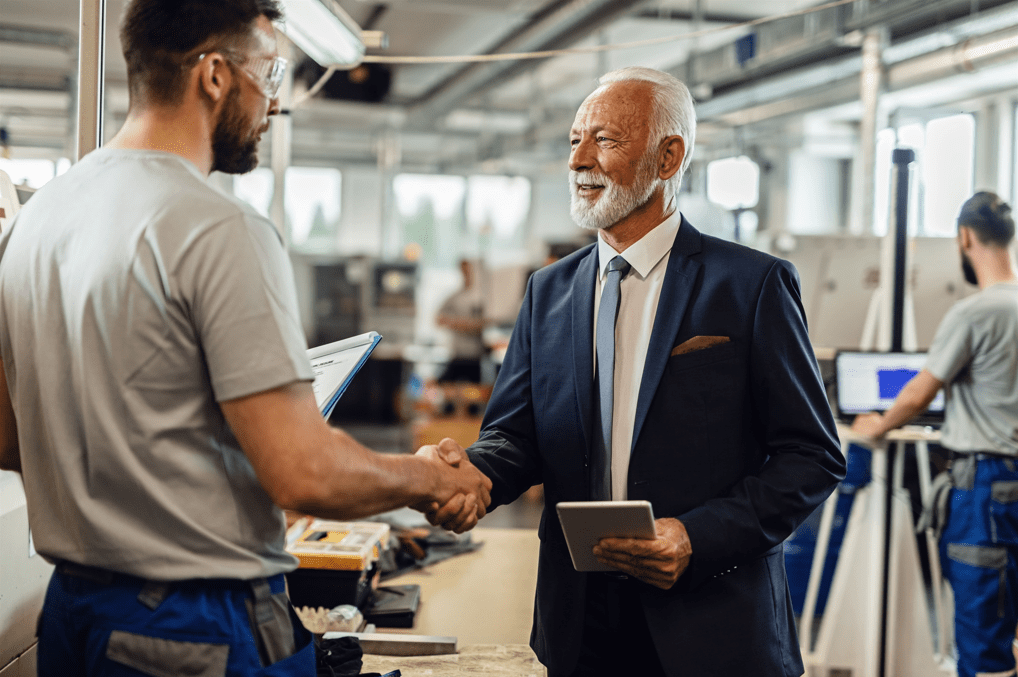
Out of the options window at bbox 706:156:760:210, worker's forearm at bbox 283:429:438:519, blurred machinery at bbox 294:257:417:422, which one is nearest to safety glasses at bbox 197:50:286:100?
worker's forearm at bbox 283:429:438:519

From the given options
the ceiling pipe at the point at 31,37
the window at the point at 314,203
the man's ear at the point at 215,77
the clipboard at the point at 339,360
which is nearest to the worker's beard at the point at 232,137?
the man's ear at the point at 215,77

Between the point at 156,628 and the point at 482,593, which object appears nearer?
the point at 156,628

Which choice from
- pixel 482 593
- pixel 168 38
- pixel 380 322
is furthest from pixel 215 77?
pixel 380 322

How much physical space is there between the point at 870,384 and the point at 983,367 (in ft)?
2.13

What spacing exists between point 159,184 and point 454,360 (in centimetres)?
784

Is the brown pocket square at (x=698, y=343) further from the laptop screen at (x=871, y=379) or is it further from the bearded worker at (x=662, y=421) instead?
the laptop screen at (x=871, y=379)

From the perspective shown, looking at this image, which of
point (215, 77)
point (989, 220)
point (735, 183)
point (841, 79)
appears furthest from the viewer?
point (735, 183)

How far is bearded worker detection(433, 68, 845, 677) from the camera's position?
4.66 ft

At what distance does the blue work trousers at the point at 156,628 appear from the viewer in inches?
38.7

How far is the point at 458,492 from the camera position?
1512 mm

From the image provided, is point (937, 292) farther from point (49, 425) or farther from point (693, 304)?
point (49, 425)

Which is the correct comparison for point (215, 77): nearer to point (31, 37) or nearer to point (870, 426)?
point (870, 426)

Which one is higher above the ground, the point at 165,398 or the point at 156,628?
the point at 165,398

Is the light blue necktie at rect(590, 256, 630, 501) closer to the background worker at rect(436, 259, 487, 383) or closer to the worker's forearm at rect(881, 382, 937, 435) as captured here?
the worker's forearm at rect(881, 382, 937, 435)
